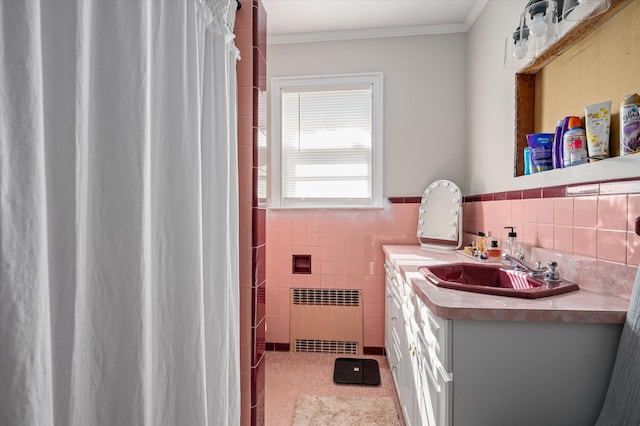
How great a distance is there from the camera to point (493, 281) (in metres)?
A: 1.72

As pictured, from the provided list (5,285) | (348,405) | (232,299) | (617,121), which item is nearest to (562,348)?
(617,121)

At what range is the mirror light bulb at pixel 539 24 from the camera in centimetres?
152

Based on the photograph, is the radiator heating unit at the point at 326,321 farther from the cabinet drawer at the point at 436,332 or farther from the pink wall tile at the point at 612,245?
the pink wall tile at the point at 612,245

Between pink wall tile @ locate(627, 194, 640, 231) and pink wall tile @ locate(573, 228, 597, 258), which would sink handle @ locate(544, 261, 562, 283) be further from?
pink wall tile @ locate(627, 194, 640, 231)

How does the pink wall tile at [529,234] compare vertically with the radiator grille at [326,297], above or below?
above

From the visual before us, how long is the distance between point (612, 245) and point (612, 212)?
0.38 feet

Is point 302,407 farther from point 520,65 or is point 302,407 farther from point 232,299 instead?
point 520,65

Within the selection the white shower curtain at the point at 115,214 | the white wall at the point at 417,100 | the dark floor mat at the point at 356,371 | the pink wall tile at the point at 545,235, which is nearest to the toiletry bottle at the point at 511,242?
the pink wall tile at the point at 545,235

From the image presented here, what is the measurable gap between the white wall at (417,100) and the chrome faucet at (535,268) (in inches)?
49.1

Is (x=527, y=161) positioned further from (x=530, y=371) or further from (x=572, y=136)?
(x=530, y=371)

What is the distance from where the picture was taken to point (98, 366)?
0.73 metres

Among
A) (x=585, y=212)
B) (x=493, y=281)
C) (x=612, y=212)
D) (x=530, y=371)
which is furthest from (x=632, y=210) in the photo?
(x=493, y=281)

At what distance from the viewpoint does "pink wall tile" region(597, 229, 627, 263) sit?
114cm

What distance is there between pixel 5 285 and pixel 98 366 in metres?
0.31
